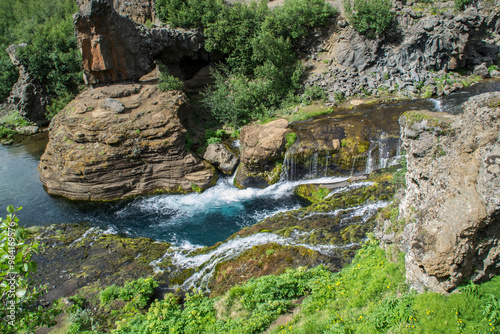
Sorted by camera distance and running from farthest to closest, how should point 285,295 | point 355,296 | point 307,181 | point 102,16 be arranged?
point 102,16 < point 307,181 < point 285,295 < point 355,296

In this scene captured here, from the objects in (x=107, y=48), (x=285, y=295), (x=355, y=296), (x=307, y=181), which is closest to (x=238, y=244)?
(x=285, y=295)

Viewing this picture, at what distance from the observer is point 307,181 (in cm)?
1898

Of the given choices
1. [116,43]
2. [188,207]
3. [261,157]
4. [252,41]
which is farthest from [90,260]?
[252,41]

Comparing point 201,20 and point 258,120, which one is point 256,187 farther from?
point 201,20

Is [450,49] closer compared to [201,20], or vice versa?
[450,49]

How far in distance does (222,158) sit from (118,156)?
6294 mm

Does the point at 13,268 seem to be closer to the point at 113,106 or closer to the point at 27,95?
the point at 113,106

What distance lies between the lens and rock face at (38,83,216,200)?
65.1 feet

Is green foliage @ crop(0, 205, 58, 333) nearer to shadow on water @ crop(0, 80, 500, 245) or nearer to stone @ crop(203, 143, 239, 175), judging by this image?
shadow on water @ crop(0, 80, 500, 245)

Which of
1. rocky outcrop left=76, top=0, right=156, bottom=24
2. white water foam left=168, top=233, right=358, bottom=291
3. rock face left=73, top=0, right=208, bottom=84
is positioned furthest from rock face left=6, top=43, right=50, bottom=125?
white water foam left=168, top=233, right=358, bottom=291

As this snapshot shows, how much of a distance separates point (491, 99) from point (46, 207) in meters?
21.7

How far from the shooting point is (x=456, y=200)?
683 centimetres

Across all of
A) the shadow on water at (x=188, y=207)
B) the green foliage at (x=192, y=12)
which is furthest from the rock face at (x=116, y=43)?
the shadow on water at (x=188, y=207)

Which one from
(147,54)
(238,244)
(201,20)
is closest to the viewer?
(238,244)
